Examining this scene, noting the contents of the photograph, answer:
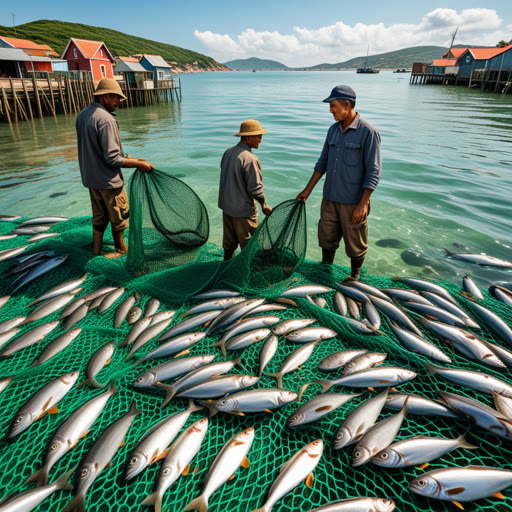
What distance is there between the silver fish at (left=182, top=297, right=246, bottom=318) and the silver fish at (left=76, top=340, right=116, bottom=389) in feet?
3.32

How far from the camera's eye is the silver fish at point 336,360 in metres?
3.42

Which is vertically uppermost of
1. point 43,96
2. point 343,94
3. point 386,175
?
point 43,96

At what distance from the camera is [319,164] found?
502 cm

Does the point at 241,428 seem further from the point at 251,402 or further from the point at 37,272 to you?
the point at 37,272

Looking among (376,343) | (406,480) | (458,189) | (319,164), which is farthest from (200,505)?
(458,189)

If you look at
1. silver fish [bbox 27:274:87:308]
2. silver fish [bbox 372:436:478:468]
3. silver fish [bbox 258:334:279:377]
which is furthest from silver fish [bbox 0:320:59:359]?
silver fish [bbox 372:436:478:468]

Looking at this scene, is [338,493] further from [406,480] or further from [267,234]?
[267,234]

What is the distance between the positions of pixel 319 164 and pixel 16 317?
476 cm

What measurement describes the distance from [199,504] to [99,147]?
4814 mm

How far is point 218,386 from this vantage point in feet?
→ 10.0

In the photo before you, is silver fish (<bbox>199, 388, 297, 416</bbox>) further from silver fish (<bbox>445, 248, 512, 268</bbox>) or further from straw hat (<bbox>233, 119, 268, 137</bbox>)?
silver fish (<bbox>445, 248, 512, 268</bbox>)

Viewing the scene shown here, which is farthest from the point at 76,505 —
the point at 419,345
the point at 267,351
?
the point at 419,345

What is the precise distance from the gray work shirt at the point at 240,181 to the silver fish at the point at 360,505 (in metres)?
3.67

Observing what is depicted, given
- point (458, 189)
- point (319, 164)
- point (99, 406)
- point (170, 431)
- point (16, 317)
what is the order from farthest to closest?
point (458, 189), point (319, 164), point (16, 317), point (99, 406), point (170, 431)
